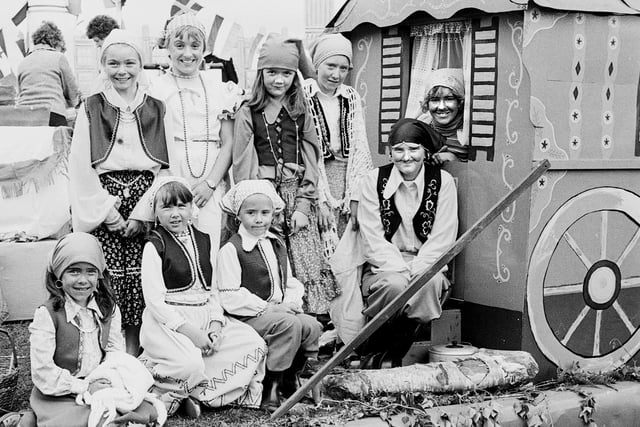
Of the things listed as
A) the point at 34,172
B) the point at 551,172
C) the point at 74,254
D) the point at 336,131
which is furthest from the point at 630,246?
the point at 34,172

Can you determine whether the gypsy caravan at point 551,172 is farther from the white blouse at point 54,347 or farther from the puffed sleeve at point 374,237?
the white blouse at point 54,347

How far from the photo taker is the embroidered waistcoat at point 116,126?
4.65 m

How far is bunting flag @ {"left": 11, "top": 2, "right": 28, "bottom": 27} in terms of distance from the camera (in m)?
8.69

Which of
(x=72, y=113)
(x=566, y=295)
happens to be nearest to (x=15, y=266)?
(x=72, y=113)

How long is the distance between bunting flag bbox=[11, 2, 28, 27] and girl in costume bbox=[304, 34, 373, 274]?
423 cm

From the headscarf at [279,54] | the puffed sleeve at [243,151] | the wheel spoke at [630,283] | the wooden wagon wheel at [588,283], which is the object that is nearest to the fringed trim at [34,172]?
the puffed sleeve at [243,151]

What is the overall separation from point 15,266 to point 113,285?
2348 mm

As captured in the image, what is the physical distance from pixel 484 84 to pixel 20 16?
17.1ft

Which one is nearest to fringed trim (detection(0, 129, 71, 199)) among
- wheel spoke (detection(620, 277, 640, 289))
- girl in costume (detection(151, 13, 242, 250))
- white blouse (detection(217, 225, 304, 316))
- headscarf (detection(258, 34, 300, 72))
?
girl in costume (detection(151, 13, 242, 250))

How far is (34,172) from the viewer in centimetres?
673

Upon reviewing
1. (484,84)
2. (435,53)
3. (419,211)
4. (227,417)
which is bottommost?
(227,417)

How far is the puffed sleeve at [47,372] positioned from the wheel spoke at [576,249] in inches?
118

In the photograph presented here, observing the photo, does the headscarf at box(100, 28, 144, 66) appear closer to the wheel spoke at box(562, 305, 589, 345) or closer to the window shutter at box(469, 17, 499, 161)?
the window shutter at box(469, 17, 499, 161)

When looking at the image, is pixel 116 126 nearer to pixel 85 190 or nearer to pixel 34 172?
pixel 85 190
